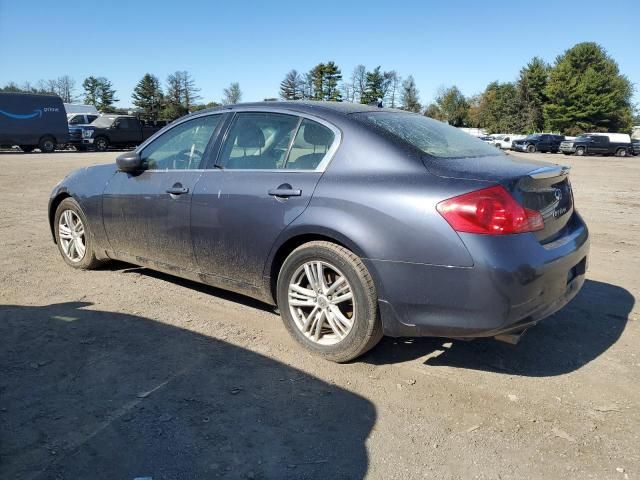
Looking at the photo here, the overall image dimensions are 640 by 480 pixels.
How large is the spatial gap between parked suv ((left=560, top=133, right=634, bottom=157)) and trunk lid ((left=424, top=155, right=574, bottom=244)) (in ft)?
137

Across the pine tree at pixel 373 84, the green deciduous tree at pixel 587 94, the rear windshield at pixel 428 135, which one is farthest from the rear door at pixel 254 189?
the pine tree at pixel 373 84

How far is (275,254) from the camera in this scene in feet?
11.6

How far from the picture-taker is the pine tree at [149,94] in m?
86.2

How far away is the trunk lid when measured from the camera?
292cm

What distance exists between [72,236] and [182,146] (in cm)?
181

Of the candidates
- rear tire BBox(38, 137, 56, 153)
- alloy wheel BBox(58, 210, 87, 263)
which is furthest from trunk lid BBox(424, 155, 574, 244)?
rear tire BBox(38, 137, 56, 153)

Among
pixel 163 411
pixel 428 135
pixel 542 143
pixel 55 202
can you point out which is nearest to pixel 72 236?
pixel 55 202

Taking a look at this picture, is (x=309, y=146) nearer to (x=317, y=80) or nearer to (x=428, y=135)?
(x=428, y=135)

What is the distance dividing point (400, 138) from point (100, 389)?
7.64ft

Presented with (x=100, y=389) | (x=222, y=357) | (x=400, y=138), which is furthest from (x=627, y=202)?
(x=100, y=389)

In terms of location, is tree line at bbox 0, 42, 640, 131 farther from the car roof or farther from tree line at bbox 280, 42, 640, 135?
the car roof

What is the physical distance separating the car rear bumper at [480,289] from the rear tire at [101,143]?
3097 centimetres

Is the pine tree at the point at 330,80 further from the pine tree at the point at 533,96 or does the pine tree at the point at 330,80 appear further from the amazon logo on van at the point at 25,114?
the amazon logo on van at the point at 25,114

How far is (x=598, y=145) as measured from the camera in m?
40.2
